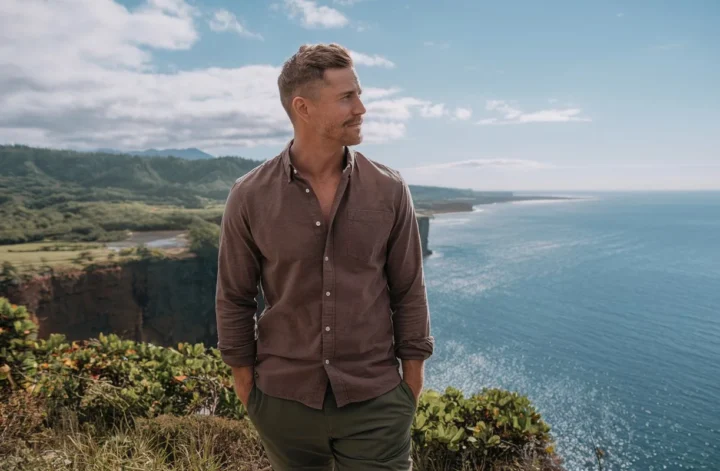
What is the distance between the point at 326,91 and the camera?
62.6 inches

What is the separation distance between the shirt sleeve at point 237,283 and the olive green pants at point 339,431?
0.63 feet

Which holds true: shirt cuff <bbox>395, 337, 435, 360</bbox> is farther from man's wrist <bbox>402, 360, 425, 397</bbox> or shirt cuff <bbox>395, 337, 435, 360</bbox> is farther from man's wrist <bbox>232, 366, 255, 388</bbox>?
man's wrist <bbox>232, 366, 255, 388</bbox>

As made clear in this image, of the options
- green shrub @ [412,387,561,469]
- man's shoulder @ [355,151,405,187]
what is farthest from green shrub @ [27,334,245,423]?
man's shoulder @ [355,151,405,187]

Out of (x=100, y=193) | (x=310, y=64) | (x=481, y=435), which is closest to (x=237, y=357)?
(x=310, y=64)

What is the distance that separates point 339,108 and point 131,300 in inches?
1078

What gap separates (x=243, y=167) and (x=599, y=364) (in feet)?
207

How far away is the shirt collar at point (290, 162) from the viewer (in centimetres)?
168

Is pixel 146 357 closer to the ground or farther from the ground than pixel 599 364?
farther from the ground

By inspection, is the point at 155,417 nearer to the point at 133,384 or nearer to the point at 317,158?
the point at 133,384

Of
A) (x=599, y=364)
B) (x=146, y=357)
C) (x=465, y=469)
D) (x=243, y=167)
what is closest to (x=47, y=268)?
(x=146, y=357)

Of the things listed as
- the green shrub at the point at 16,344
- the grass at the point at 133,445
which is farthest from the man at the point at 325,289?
the green shrub at the point at 16,344

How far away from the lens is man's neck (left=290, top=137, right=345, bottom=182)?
5.63ft

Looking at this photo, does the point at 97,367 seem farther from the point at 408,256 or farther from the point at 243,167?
the point at 243,167

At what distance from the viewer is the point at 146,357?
4.66 m
